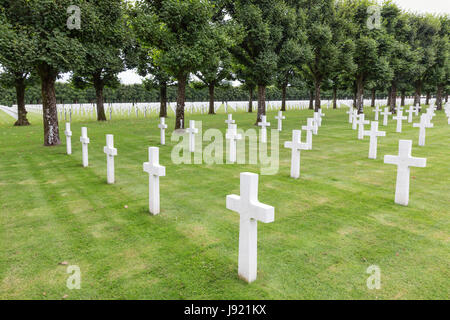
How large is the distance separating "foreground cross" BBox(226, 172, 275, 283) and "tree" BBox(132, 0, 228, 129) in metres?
13.5

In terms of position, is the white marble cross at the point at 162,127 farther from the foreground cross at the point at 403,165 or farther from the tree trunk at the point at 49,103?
the foreground cross at the point at 403,165

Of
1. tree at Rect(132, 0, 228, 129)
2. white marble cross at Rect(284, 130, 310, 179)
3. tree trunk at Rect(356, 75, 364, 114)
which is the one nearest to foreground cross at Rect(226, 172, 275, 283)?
white marble cross at Rect(284, 130, 310, 179)

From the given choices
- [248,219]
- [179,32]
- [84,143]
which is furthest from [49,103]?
[248,219]

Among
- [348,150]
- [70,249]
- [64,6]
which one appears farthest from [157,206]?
[64,6]

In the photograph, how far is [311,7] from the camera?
2458 cm

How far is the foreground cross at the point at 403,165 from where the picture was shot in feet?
20.6

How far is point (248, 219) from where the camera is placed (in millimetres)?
3770

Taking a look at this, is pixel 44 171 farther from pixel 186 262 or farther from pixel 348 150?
pixel 348 150

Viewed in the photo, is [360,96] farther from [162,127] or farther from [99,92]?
[99,92]

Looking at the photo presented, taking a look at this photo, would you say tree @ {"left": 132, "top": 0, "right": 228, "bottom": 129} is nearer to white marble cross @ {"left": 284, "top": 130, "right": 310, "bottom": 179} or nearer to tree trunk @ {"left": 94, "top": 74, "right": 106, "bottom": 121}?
white marble cross @ {"left": 284, "top": 130, "right": 310, "bottom": 179}

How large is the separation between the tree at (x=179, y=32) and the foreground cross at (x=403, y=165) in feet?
39.0

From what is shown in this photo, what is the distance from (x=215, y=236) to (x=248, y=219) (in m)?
1.58

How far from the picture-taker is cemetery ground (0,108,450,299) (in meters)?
3.83

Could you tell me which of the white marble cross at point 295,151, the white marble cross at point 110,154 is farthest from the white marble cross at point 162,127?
the white marble cross at point 295,151
